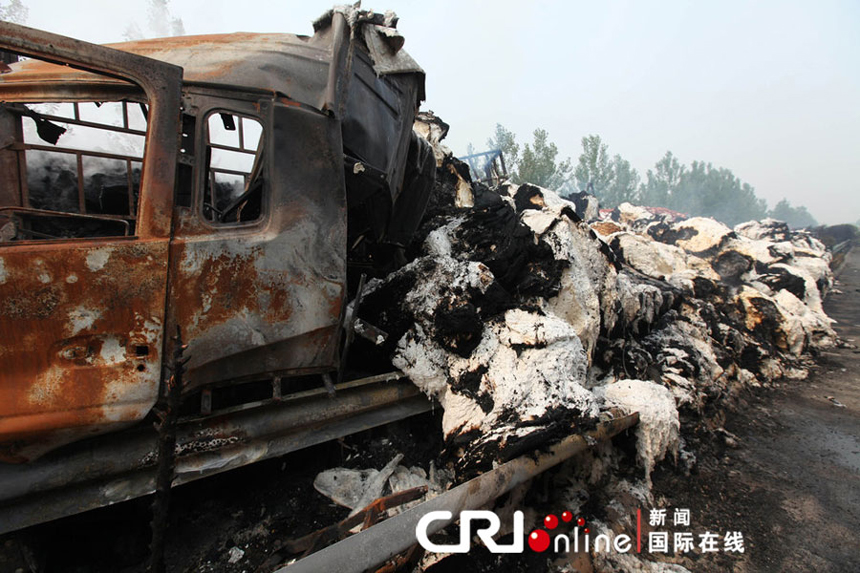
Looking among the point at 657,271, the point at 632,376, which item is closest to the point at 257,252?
the point at 632,376

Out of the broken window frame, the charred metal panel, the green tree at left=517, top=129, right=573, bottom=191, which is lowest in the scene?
the charred metal panel

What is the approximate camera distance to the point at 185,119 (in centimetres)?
177

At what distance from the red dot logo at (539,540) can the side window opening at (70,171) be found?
2.59 meters

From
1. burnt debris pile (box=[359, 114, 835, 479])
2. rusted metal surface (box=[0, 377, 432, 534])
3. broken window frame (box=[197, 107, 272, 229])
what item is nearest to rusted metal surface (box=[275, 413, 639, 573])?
burnt debris pile (box=[359, 114, 835, 479])

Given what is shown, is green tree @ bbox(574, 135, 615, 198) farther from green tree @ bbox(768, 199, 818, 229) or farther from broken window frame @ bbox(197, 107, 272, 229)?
green tree @ bbox(768, 199, 818, 229)

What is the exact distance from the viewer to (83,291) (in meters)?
1.49

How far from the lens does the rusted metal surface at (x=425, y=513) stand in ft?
4.34

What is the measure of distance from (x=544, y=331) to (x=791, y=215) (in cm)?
9643

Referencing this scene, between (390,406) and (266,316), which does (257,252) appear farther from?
(390,406)

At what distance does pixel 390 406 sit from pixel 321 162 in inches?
59.1

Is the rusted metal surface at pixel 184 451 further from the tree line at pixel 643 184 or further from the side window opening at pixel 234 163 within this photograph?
the tree line at pixel 643 184

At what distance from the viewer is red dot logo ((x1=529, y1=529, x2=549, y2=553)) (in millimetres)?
2107

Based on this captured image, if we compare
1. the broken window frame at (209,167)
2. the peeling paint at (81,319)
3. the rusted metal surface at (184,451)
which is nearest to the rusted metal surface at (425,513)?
the rusted metal surface at (184,451)

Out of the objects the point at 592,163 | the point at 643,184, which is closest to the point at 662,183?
the point at 643,184
